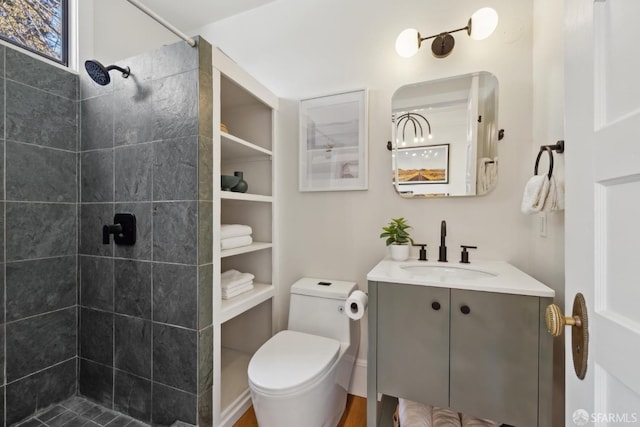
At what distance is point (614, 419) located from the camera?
46cm

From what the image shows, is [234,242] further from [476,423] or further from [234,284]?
[476,423]

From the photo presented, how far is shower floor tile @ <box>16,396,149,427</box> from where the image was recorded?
55.5 inches

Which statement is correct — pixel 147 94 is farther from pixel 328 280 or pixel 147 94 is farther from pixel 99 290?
pixel 328 280

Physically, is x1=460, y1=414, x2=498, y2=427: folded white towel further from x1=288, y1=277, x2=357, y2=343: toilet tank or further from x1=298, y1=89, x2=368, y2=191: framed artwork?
x1=298, y1=89, x2=368, y2=191: framed artwork

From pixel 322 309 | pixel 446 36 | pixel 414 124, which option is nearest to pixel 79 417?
pixel 322 309

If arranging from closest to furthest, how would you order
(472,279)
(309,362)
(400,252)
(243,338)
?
(472,279) < (309,362) < (400,252) < (243,338)

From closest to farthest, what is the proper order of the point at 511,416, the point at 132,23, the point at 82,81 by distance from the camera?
the point at 511,416
the point at 82,81
the point at 132,23

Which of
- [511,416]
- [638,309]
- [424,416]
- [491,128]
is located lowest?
[424,416]

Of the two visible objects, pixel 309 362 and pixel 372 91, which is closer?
pixel 309 362

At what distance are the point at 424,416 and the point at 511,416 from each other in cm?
44

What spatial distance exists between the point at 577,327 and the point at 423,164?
3.84 ft

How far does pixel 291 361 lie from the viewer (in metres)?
1.30

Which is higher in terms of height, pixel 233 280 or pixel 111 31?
pixel 111 31

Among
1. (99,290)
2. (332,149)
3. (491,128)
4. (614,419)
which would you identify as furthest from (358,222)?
(99,290)
